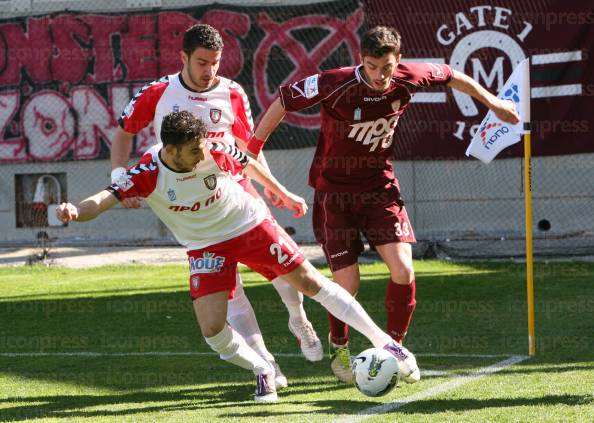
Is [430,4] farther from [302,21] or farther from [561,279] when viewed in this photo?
[561,279]

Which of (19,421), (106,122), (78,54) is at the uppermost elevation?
(78,54)

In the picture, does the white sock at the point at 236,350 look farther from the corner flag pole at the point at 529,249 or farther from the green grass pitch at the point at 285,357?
the corner flag pole at the point at 529,249

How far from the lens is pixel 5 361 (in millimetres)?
7777

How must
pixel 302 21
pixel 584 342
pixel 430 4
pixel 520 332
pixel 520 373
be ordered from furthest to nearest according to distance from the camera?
pixel 302 21 < pixel 430 4 < pixel 520 332 < pixel 584 342 < pixel 520 373

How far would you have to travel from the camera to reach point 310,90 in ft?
21.2

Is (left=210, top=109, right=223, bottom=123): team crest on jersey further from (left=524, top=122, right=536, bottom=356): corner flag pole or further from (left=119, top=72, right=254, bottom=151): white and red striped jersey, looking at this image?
(left=524, top=122, right=536, bottom=356): corner flag pole

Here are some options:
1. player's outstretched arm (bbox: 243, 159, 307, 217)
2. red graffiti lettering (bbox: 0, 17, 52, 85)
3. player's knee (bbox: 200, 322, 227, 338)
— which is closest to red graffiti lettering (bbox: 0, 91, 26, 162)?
red graffiti lettering (bbox: 0, 17, 52, 85)

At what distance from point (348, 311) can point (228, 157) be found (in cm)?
114

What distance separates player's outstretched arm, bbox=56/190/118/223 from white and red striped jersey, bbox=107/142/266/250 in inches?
3.4

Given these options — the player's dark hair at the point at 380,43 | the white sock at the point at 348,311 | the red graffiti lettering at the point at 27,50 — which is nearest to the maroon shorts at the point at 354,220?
the white sock at the point at 348,311

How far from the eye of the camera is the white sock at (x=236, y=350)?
6.00m

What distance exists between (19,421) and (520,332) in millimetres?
4390

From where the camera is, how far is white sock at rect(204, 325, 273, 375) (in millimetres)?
6000

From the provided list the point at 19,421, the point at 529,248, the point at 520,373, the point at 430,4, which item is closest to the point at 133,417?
the point at 19,421
